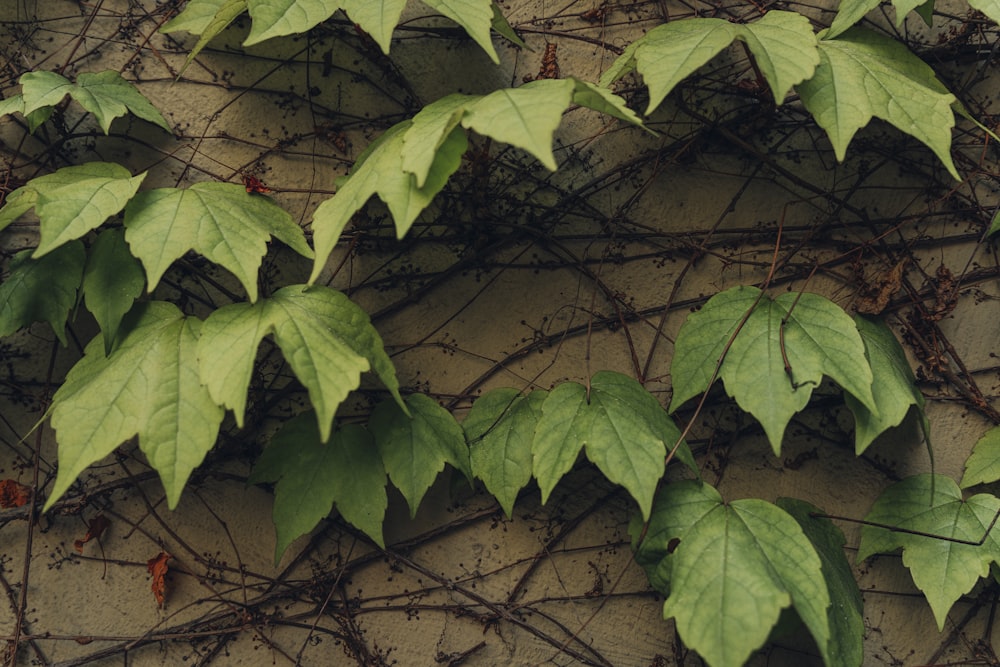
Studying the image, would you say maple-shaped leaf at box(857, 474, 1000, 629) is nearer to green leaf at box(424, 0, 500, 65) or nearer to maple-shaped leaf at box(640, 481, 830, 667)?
maple-shaped leaf at box(640, 481, 830, 667)

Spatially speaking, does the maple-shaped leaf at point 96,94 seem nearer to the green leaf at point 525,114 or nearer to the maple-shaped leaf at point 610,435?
the green leaf at point 525,114

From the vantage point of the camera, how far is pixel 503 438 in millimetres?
1735

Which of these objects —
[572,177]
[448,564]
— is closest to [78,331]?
[448,564]

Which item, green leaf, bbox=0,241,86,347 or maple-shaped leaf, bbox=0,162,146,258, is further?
green leaf, bbox=0,241,86,347

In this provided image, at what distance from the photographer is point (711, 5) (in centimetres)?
191

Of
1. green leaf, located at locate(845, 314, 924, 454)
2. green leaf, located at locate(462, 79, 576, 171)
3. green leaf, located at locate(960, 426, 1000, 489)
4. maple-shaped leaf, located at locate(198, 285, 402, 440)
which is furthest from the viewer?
green leaf, located at locate(960, 426, 1000, 489)

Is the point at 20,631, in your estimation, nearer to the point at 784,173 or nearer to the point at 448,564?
the point at 448,564

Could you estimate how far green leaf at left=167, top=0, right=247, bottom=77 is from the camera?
5.61 ft

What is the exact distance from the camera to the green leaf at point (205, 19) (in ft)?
5.61

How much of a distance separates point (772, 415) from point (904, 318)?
0.58 meters

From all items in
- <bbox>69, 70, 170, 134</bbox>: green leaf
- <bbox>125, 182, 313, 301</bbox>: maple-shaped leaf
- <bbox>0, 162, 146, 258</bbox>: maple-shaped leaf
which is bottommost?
<bbox>125, 182, 313, 301</bbox>: maple-shaped leaf

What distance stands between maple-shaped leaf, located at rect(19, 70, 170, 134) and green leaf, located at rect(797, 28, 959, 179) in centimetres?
146

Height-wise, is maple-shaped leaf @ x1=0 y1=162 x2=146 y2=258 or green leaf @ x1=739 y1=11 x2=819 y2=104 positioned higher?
green leaf @ x1=739 y1=11 x2=819 y2=104

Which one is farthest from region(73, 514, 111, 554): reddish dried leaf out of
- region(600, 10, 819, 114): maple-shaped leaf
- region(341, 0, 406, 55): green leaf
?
region(600, 10, 819, 114): maple-shaped leaf
